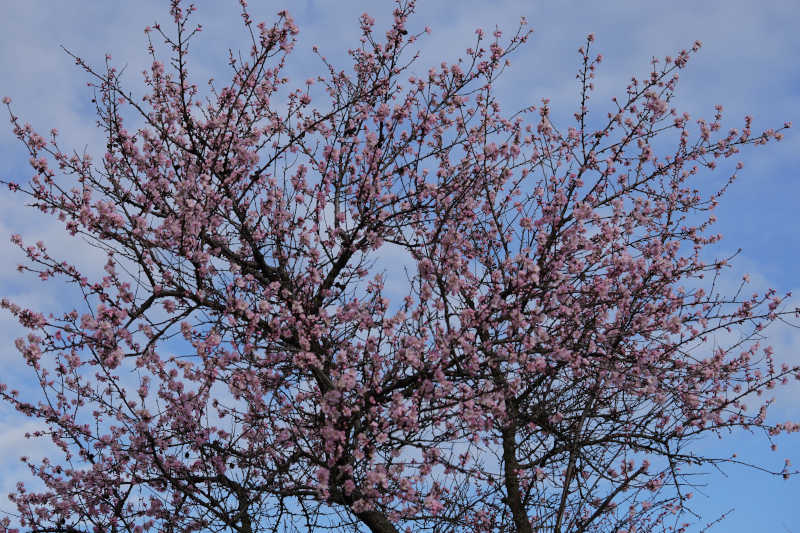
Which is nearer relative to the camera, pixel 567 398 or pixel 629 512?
pixel 567 398

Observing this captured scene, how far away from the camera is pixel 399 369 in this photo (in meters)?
6.98

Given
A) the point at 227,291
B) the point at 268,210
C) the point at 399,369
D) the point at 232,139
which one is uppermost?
the point at 232,139

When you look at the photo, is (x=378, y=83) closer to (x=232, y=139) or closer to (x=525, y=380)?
(x=232, y=139)

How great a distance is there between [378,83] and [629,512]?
23.2 ft

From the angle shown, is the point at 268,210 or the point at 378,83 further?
the point at 378,83

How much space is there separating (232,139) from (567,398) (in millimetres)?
5339

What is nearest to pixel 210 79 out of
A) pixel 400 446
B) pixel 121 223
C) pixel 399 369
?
pixel 121 223

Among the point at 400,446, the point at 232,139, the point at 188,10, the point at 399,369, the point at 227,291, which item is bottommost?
the point at 400,446

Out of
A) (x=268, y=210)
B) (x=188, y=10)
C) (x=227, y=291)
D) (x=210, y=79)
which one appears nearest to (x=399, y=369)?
(x=227, y=291)

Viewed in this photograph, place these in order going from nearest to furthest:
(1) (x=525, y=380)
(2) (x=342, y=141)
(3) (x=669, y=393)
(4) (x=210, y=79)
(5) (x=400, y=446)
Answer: (5) (x=400, y=446), (1) (x=525, y=380), (3) (x=669, y=393), (2) (x=342, y=141), (4) (x=210, y=79)

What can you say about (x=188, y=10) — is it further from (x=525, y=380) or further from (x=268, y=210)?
(x=525, y=380)

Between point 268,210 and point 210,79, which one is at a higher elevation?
point 210,79

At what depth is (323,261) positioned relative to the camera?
827cm

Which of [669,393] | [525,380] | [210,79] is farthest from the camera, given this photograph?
[210,79]
